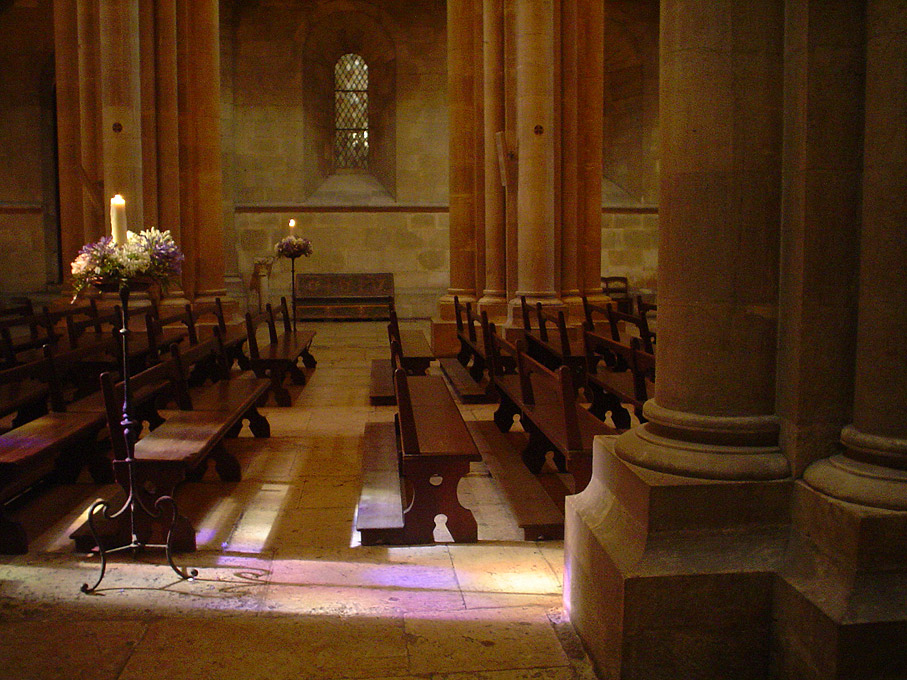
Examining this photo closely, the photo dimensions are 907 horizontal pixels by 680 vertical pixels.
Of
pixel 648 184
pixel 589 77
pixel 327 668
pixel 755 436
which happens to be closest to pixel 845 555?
pixel 755 436

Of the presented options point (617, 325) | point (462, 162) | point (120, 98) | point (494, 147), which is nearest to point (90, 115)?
point (120, 98)

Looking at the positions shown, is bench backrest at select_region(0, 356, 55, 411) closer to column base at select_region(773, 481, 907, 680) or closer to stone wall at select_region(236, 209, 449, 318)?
column base at select_region(773, 481, 907, 680)

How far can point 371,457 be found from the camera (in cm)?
549

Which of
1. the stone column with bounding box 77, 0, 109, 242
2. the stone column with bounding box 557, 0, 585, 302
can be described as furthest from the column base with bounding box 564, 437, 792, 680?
the stone column with bounding box 77, 0, 109, 242

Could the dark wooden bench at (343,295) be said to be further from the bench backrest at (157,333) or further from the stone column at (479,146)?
the bench backrest at (157,333)

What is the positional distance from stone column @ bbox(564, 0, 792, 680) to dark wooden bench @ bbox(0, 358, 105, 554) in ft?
9.32

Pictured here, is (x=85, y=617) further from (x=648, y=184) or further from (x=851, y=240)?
(x=648, y=184)

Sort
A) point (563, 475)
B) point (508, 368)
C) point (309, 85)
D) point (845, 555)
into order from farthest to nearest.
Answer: point (309, 85), point (508, 368), point (563, 475), point (845, 555)

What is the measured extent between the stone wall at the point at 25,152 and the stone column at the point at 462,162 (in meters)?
10.5

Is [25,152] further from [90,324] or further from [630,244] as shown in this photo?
[630,244]

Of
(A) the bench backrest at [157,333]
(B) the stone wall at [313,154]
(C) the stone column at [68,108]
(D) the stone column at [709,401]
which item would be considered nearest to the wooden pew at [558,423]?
(D) the stone column at [709,401]

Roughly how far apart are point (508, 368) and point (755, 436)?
5555 millimetres

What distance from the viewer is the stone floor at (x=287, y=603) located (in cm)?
286

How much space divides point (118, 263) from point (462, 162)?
8674 millimetres
